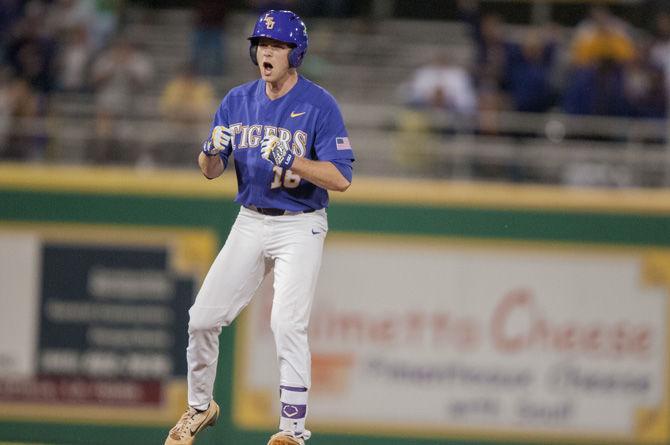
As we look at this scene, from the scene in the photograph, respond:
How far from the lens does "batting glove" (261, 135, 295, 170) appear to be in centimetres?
621

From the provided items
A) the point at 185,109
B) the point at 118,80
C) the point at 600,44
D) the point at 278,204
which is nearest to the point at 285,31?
the point at 278,204

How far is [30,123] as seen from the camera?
37.1 feet

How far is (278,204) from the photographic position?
6691 mm

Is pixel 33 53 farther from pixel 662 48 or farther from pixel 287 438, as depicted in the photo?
pixel 287 438

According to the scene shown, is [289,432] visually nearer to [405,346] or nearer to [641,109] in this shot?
[405,346]

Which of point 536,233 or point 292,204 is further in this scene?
point 536,233

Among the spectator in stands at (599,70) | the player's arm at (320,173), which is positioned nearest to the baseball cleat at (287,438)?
the player's arm at (320,173)

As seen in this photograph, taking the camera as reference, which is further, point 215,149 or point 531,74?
point 531,74

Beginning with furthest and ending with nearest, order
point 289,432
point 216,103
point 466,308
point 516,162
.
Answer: point 216,103, point 516,162, point 466,308, point 289,432

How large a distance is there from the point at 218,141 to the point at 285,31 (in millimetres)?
727

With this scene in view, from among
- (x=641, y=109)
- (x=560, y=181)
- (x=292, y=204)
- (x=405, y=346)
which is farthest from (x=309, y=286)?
(x=641, y=109)

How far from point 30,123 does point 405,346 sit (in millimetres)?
4344

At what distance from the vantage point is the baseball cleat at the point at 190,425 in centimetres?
677

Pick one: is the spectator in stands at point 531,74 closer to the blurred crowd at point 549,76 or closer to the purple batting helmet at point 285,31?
the blurred crowd at point 549,76
